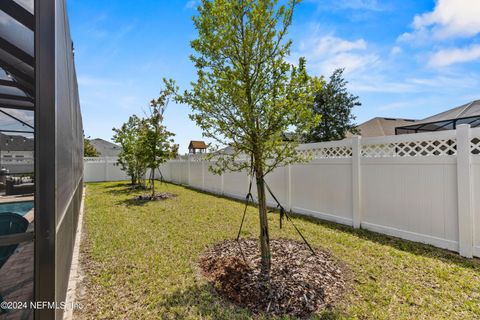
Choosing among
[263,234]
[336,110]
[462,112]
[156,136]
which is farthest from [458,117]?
[156,136]

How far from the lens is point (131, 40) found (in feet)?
20.3

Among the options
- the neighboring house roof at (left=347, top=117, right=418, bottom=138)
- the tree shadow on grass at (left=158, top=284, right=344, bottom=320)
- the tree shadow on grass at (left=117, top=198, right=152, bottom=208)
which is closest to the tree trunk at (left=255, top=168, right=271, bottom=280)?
the tree shadow on grass at (left=158, top=284, right=344, bottom=320)

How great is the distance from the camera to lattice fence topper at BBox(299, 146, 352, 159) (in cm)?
550

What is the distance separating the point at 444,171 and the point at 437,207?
0.62 m

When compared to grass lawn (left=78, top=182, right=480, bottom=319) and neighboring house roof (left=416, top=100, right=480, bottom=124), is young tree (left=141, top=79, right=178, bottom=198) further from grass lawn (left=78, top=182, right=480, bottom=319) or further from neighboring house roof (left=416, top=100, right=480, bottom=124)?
neighboring house roof (left=416, top=100, right=480, bottom=124)

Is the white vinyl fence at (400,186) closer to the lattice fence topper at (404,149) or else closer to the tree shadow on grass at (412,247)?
the lattice fence topper at (404,149)

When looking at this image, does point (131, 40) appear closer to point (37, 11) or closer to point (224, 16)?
point (224, 16)

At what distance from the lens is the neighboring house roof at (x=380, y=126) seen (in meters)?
19.2

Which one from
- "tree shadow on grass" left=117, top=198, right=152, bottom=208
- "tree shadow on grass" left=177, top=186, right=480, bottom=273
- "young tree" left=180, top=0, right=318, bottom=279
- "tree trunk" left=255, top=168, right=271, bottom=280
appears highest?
"young tree" left=180, top=0, right=318, bottom=279

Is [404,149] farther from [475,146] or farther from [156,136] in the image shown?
[156,136]

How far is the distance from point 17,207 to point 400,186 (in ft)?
17.6

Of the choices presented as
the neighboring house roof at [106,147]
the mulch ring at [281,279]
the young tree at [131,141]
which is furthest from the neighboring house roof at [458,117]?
the neighboring house roof at [106,147]

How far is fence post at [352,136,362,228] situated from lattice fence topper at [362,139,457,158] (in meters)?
0.14

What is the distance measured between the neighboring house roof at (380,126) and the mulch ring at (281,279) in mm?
18232
